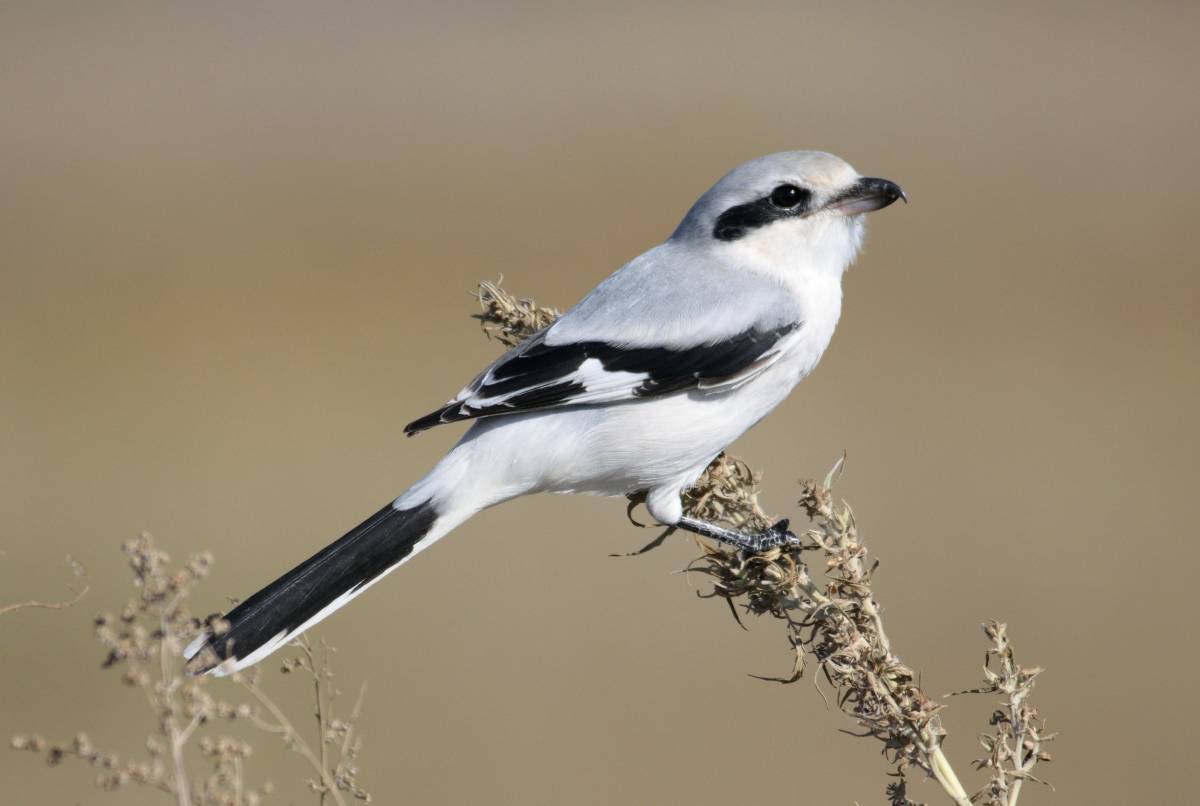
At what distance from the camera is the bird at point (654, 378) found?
259cm

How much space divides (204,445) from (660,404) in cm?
502

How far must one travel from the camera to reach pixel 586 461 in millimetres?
2674

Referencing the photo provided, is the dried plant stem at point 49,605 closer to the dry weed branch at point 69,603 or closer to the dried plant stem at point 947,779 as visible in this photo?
the dry weed branch at point 69,603

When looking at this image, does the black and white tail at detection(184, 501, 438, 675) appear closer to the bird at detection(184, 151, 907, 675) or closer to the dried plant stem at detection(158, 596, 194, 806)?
the bird at detection(184, 151, 907, 675)

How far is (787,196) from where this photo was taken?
284cm

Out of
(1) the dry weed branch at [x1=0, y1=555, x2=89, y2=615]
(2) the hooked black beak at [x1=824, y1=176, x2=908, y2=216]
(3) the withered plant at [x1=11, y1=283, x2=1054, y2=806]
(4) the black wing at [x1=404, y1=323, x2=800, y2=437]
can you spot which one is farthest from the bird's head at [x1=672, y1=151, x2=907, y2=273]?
(1) the dry weed branch at [x1=0, y1=555, x2=89, y2=615]

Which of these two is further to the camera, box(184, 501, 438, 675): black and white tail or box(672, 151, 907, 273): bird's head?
box(672, 151, 907, 273): bird's head

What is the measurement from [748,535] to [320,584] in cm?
84

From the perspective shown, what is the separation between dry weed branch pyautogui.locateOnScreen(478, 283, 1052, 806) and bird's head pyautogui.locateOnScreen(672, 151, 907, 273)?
0.72 meters

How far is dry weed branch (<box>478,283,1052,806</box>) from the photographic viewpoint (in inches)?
57.1

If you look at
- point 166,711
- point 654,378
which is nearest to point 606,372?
point 654,378

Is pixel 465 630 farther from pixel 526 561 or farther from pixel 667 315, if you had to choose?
pixel 667 315

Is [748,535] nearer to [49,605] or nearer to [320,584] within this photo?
[320,584]

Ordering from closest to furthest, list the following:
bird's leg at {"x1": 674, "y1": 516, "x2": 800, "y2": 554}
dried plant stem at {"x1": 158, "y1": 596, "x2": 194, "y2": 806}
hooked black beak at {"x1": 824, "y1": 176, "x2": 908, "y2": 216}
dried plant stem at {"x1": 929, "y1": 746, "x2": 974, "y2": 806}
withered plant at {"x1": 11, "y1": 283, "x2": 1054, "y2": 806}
Answer: dried plant stem at {"x1": 158, "y1": 596, "x2": 194, "y2": 806} < withered plant at {"x1": 11, "y1": 283, "x2": 1054, "y2": 806} < dried plant stem at {"x1": 929, "y1": 746, "x2": 974, "y2": 806} < bird's leg at {"x1": 674, "y1": 516, "x2": 800, "y2": 554} < hooked black beak at {"x1": 824, "y1": 176, "x2": 908, "y2": 216}
